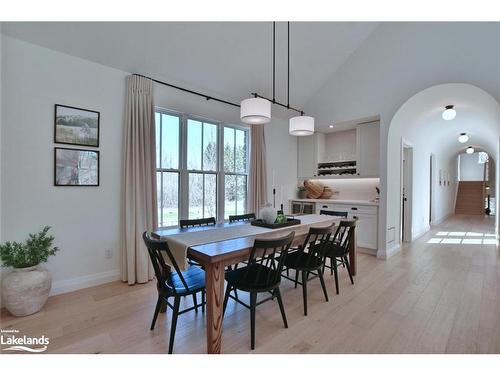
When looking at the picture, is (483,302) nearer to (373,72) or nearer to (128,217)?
(373,72)

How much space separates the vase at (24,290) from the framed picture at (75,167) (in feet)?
3.17

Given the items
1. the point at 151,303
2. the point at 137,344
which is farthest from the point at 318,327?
the point at 151,303

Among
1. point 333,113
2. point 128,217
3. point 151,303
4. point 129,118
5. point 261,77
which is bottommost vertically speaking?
point 151,303

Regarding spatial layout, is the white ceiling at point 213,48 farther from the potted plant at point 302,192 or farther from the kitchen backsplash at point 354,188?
the kitchen backsplash at point 354,188

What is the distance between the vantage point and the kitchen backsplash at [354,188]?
16.5 feet

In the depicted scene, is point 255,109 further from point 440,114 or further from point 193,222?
point 440,114

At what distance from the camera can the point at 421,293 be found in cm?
279

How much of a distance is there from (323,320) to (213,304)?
1152mm

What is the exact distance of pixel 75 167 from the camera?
2.83 metres

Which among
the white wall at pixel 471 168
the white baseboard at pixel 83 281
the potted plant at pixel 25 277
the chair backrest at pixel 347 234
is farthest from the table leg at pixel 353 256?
the white wall at pixel 471 168

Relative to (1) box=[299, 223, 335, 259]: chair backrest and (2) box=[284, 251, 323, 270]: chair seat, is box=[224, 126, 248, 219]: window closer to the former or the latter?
(2) box=[284, 251, 323, 270]: chair seat

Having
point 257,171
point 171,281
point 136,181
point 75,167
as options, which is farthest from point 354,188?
point 75,167
